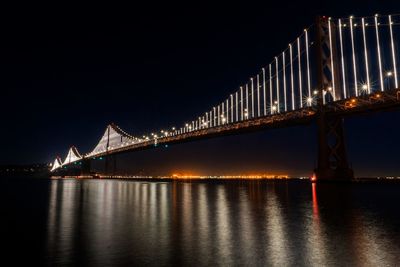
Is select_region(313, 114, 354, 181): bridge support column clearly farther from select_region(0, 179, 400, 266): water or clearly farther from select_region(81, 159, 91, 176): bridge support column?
select_region(81, 159, 91, 176): bridge support column

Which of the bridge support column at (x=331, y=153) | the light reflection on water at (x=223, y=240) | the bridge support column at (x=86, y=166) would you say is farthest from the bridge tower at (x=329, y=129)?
the bridge support column at (x=86, y=166)

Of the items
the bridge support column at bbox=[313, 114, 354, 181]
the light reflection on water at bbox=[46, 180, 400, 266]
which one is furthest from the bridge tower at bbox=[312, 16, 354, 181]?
the light reflection on water at bbox=[46, 180, 400, 266]

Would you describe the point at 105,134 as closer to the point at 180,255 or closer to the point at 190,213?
the point at 190,213

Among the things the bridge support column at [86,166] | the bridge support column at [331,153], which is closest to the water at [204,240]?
the bridge support column at [331,153]

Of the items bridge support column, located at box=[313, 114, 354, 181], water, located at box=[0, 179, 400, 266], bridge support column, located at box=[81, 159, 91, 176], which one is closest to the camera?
water, located at box=[0, 179, 400, 266]

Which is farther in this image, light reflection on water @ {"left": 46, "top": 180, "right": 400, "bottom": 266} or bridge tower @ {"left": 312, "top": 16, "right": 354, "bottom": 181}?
bridge tower @ {"left": 312, "top": 16, "right": 354, "bottom": 181}

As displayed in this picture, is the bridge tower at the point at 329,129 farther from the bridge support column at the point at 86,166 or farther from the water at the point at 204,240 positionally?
the bridge support column at the point at 86,166

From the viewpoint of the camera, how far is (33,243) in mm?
7789

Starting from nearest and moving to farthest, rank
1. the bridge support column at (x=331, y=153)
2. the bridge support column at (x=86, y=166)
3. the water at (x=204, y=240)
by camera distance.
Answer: the water at (x=204, y=240)
the bridge support column at (x=331, y=153)
the bridge support column at (x=86, y=166)

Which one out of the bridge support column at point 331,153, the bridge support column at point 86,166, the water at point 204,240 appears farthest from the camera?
the bridge support column at point 86,166

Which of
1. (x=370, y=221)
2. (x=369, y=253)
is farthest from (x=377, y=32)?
(x=369, y=253)

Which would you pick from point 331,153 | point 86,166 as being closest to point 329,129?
point 331,153

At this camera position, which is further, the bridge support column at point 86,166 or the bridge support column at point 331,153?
the bridge support column at point 86,166

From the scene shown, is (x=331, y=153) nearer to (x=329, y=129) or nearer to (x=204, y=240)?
(x=329, y=129)
